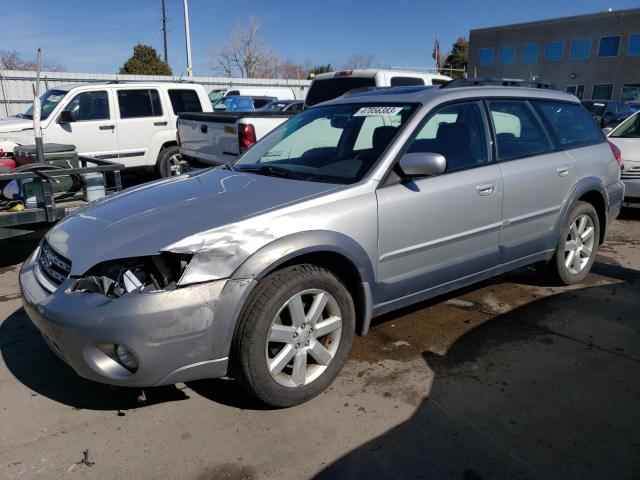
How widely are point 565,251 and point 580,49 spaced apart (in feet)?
143

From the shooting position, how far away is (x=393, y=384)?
3188 millimetres

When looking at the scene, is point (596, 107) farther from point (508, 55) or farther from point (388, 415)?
point (508, 55)

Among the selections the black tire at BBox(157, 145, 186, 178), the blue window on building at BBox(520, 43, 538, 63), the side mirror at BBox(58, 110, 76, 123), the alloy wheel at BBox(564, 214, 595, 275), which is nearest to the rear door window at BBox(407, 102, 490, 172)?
the alloy wheel at BBox(564, 214, 595, 275)

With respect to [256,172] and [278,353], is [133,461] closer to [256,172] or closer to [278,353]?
[278,353]

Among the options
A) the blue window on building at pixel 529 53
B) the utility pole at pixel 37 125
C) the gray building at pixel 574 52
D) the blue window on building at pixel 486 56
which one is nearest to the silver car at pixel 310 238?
the utility pole at pixel 37 125

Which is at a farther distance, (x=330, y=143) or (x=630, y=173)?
(x=630, y=173)

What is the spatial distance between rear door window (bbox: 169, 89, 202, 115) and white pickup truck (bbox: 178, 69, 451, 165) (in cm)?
205

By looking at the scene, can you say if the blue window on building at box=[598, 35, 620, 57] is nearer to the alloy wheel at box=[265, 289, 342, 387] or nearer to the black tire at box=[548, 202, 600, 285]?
the black tire at box=[548, 202, 600, 285]

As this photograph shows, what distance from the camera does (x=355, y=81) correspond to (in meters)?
8.45

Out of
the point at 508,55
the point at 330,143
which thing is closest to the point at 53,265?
the point at 330,143

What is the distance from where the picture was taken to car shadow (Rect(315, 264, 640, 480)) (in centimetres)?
247

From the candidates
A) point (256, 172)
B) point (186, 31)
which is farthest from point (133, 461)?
point (186, 31)

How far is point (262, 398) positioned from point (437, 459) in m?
0.94

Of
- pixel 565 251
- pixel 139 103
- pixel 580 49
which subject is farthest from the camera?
pixel 580 49
